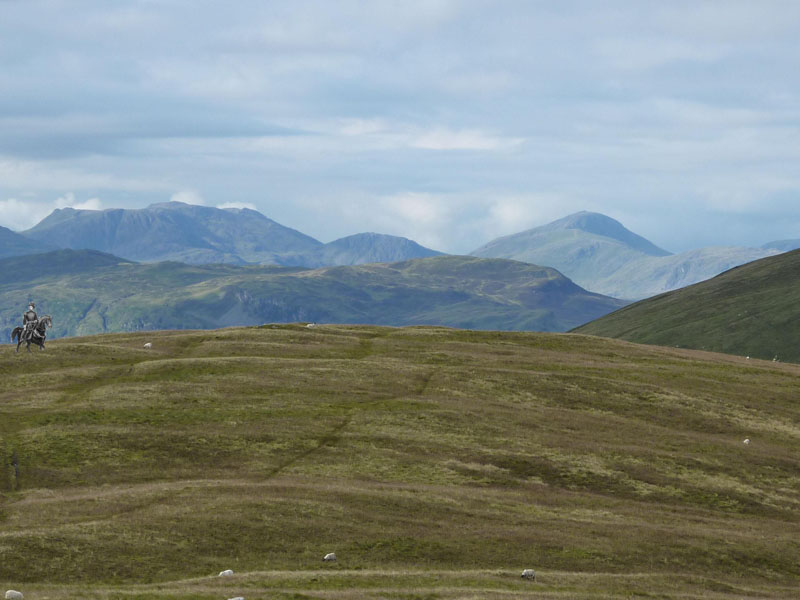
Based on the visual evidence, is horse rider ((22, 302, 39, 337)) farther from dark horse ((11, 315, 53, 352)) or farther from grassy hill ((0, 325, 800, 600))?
grassy hill ((0, 325, 800, 600))

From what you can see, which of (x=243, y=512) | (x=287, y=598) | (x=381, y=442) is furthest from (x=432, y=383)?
(x=287, y=598)

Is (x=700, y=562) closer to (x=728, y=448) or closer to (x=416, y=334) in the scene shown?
(x=728, y=448)

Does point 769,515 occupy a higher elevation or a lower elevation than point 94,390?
lower

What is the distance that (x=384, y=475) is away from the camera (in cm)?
6519

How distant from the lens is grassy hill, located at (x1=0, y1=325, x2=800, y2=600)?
1753 inches

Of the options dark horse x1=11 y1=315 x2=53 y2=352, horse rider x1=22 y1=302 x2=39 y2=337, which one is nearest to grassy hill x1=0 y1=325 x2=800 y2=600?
dark horse x1=11 y1=315 x2=53 y2=352

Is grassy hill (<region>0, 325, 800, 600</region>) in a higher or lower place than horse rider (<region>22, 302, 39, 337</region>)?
lower

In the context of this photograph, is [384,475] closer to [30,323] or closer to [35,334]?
[35,334]

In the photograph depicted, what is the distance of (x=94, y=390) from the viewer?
282 ft

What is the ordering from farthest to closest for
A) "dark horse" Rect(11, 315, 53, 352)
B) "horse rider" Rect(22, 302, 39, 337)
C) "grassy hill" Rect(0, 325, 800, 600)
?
1. "dark horse" Rect(11, 315, 53, 352)
2. "horse rider" Rect(22, 302, 39, 337)
3. "grassy hill" Rect(0, 325, 800, 600)

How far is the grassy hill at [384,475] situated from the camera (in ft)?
146

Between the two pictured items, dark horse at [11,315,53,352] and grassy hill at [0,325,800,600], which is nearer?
grassy hill at [0,325,800,600]

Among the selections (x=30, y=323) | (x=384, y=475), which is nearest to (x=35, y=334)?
(x=30, y=323)

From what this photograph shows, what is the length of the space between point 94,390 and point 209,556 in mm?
45761
